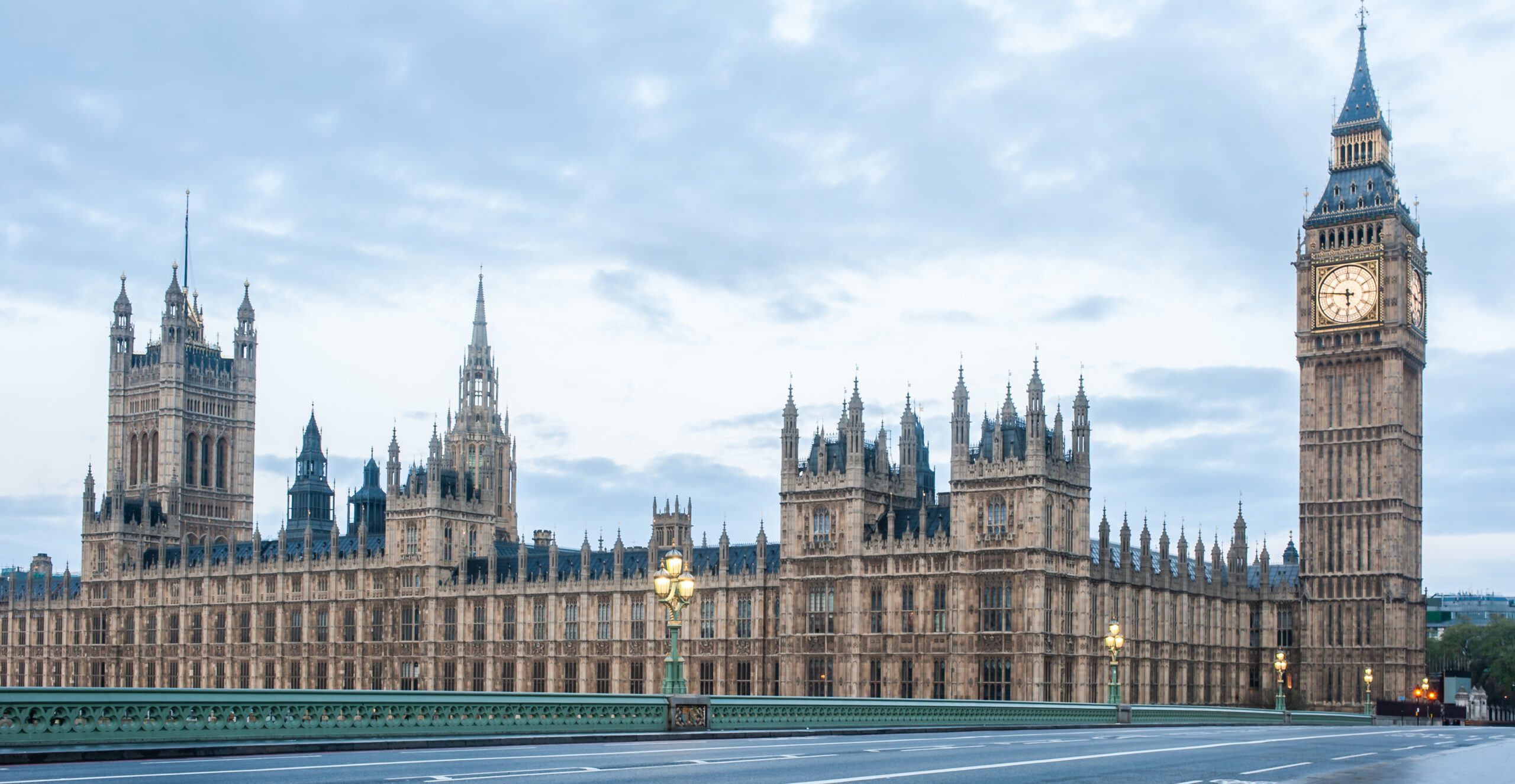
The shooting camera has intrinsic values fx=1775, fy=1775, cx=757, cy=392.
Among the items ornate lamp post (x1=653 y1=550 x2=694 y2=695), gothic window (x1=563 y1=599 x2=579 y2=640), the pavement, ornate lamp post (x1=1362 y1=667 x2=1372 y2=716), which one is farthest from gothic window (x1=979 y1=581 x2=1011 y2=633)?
ornate lamp post (x1=653 y1=550 x2=694 y2=695)

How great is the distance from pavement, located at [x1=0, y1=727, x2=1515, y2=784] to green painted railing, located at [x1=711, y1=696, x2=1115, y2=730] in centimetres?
199

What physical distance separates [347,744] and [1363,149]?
92.2 m

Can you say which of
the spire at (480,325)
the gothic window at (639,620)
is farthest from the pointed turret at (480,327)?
the gothic window at (639,620)

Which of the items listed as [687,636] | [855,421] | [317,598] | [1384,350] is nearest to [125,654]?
[317,598]

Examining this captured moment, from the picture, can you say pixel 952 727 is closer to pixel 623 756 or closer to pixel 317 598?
pixel 623 756

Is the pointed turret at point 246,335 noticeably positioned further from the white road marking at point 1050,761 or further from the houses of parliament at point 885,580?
the white road marking at point 1050,761

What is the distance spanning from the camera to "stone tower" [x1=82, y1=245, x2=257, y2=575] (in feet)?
504

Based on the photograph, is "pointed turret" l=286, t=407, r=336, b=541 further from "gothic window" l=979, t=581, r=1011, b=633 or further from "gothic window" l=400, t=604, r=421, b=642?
"gothic window" l=979, t=581, r=1011, b=633

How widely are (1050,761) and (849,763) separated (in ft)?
13.5

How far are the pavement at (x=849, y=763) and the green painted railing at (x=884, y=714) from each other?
78.4 inches

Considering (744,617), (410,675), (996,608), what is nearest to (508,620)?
(410,675)

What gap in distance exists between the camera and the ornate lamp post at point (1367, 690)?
97625 millimetres

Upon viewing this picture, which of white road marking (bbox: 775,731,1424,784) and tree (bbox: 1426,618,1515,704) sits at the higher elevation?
white road marking (bbox: 775,731,1424,784)

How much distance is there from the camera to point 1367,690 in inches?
→ 3900
